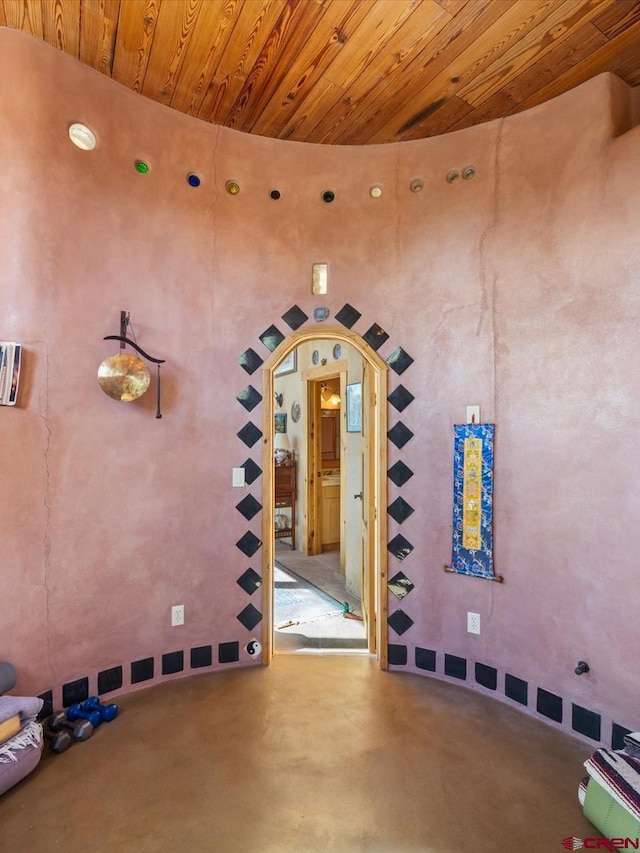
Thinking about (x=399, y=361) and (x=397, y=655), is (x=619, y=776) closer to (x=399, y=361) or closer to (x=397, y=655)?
(x=397, y=655)

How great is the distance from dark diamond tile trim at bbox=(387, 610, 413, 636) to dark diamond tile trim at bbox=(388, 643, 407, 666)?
9 centimetres

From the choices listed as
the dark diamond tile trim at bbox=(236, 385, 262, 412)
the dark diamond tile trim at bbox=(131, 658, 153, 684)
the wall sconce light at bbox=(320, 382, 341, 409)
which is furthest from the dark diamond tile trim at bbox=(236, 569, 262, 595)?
the wall sconce light at bbox=(320, 382, 341, 409)

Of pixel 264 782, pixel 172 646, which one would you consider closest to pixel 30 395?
pixel 172 646

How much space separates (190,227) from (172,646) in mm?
2411

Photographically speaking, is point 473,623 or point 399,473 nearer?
point 473,623

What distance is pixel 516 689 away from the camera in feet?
8.30

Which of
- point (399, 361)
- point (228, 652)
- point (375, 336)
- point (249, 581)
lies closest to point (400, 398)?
point (399, 361)

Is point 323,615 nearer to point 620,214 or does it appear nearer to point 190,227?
point 190,227

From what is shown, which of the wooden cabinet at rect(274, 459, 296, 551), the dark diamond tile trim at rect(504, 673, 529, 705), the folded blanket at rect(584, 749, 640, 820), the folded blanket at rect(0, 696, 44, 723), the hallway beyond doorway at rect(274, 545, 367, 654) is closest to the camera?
the folded blanket at rect(584, 749, 640, 820)

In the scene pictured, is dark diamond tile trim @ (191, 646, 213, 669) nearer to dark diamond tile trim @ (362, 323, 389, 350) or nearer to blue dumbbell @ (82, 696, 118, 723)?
blue dumbbell @ (82, 696, 118, 723)

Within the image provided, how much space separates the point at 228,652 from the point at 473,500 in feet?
5.63

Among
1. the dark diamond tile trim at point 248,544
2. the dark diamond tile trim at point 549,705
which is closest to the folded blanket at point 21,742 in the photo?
the dark diamond tile trim at point 248,544

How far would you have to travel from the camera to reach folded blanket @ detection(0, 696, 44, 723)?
1.94m

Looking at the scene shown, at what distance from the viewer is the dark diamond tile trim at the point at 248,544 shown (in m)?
2.91
